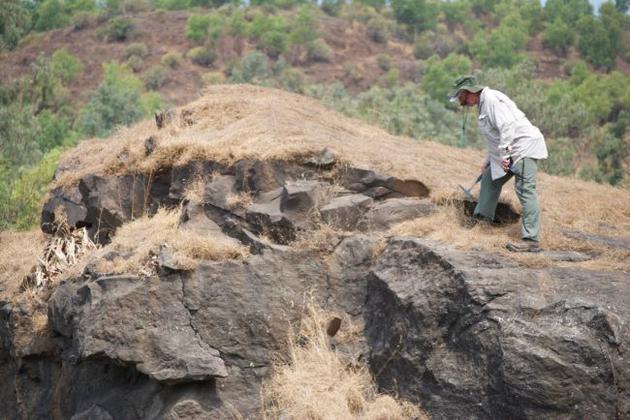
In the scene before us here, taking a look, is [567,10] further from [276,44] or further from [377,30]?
[276,44]

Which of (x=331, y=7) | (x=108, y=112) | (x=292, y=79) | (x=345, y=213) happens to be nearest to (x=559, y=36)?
(x=331, y=7)

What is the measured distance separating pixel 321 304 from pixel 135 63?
67703 mm

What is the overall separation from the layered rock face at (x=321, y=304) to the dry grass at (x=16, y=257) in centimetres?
66

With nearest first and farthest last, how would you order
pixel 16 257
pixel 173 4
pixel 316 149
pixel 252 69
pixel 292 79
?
pixel 316 149 < pixel 16 257 < pixel 252 69 < pixel 292 79 < pixel 173 4

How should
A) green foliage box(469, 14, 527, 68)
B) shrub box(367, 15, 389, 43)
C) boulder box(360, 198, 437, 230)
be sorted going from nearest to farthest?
boulder box(360, 198, 437, 230), green foliage box(469, 14, 527, 68), shrub box(367, 15, 389, 43)

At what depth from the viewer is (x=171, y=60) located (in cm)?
7400

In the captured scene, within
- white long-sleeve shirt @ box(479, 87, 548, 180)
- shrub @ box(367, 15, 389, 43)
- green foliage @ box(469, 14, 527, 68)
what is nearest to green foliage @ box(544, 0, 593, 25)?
green foliage @ box(469, 14, 527, 68)

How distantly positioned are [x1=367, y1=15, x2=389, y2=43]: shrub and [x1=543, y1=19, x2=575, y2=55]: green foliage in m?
17.6

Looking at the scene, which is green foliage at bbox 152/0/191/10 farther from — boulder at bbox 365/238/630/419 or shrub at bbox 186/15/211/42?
boulder at bbox 365/238/630/419

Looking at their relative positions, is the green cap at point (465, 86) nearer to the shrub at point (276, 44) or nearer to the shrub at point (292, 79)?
the shrub at point (292, 79)

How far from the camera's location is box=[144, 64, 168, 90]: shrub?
6931 centimetres

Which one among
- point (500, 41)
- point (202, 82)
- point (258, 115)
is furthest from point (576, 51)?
point (258, 115)

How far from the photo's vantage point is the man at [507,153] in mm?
8922

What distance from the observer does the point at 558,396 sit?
6.98 meters
